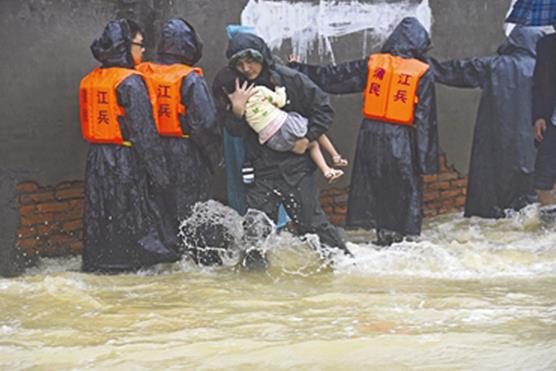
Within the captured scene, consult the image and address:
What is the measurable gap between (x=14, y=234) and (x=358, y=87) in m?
2.62

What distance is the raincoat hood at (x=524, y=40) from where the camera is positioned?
8.42 m

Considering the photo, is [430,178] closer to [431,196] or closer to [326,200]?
[431,196]

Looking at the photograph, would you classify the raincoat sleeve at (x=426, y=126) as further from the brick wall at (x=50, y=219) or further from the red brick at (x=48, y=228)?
the red brick at (x=48, y=228)

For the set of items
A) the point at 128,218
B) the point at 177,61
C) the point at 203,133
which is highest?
the point at 177,61

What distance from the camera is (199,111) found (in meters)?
6.69

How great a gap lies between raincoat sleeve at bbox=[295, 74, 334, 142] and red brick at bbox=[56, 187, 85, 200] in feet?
5.45

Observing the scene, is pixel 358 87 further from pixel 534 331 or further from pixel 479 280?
pixel 534 331

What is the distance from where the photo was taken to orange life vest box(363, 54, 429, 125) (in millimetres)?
7273

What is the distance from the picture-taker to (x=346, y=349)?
15.8ft

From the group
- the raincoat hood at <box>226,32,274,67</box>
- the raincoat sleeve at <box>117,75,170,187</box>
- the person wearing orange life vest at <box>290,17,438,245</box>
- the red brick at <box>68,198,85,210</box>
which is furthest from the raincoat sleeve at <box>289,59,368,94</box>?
the red brick at <box>68,198,85,210</box>

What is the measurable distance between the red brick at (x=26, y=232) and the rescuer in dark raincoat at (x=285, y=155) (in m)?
1.48

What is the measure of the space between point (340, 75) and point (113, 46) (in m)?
1.80

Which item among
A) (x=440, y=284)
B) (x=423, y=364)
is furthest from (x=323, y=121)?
(x=423, y=364)

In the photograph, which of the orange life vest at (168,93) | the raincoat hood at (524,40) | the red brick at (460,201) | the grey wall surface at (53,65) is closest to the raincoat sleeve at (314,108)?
the orange life vest at (168,93)
